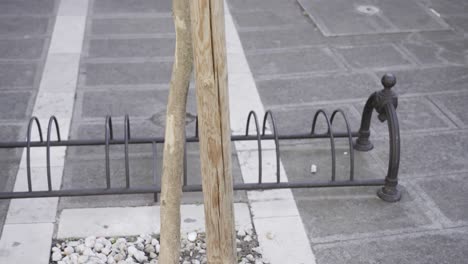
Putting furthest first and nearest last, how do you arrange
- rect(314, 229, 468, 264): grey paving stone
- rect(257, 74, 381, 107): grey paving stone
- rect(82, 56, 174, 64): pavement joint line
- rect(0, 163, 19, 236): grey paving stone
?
1. rect(82, 56, 174, 64): pavement joint line
2. rect(257, 74, 381, 107): grey paving stone
3. rect(0, 163, 19, 236): grey paving stone
4. rect(314, 229, 468, 264): grey paving stone

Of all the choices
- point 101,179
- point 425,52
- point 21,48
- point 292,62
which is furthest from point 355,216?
point 21,48

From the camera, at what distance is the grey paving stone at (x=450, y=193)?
15.9 feet

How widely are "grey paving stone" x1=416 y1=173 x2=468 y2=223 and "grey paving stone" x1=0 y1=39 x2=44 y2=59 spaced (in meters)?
4.16

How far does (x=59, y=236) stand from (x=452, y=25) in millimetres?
5604

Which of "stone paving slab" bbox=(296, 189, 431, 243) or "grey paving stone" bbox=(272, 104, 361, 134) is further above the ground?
"grey paving stone" bbox=(272, 104, 361, 134)

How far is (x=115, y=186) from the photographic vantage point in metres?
5.04

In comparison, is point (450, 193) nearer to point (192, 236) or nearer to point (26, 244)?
point (192, 236)

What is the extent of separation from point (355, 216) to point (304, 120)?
4.78 ft

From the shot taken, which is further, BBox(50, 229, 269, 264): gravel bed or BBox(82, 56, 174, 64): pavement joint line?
BBox(82, 56, 174, 64): pavement joint line

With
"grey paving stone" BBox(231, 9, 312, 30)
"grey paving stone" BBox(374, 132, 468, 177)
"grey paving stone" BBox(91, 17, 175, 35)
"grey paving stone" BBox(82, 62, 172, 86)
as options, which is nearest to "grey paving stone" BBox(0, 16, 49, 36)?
"grey paving stone" BBox(91, 17, 175, 35)

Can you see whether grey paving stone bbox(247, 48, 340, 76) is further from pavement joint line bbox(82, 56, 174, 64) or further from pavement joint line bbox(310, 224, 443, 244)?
pavement joint line bbox(310, 224, 443, 244)

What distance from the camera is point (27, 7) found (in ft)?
28.4

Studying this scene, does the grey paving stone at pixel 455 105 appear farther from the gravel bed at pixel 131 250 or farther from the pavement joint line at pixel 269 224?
the gravel bed at pixel 131 250

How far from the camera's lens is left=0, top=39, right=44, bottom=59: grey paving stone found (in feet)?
23.8
